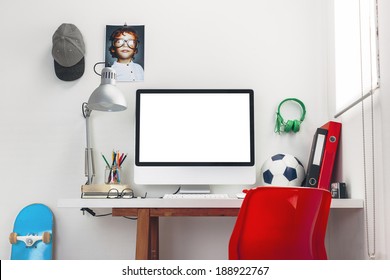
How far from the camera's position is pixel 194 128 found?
229cm

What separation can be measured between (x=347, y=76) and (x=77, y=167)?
4.78 ft

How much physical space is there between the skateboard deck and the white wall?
0.06 m

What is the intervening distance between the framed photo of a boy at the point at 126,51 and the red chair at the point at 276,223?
1281 millimetres

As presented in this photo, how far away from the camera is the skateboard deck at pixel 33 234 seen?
2.38 m

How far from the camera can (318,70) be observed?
2.53 meters

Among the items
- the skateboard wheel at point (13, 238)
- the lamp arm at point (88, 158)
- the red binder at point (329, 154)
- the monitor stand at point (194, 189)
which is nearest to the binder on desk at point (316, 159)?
the red binder at point (329, 154)

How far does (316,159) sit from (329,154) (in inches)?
2.6

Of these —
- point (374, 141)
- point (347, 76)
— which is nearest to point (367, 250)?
point (374, 141)

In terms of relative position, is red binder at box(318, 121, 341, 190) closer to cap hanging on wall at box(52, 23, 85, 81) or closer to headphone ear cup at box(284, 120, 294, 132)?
headphone ear cup at box(284, 120, 294, 132)

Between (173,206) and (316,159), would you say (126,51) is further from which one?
(316,159)

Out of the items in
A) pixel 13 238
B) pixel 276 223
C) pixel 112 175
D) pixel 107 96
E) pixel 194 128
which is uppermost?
pixel 107 96

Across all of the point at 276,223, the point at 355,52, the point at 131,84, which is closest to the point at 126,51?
the point at 131,84

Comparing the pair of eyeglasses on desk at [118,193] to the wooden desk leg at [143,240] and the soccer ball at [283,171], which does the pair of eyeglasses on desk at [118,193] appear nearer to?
the wooden desk leg at [143,240]

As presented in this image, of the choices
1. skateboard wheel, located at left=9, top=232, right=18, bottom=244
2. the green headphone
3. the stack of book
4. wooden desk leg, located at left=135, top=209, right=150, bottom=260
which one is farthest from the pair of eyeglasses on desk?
the green headphone
